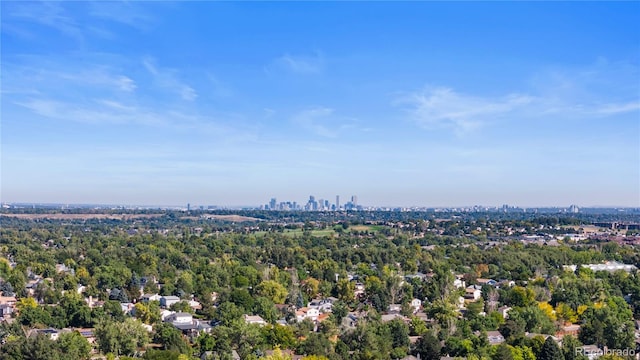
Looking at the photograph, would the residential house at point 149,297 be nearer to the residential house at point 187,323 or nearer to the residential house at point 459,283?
the residential house at point 187,323

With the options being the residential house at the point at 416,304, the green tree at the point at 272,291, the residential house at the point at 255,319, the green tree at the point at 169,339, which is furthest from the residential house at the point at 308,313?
the green tree at the point at 169,339

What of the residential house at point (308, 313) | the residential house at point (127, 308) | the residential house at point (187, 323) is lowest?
the residential house at point (308, 313)

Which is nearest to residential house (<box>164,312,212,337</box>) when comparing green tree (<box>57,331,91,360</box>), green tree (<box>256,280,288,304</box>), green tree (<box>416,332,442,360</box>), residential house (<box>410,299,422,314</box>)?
green tree (<box>256,280,288,304</box>)

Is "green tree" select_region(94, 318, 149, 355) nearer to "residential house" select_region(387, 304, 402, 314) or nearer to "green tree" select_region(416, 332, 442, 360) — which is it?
"green tree" select_region(416, 332, 442, 360)

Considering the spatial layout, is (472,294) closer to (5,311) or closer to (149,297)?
(149,297)

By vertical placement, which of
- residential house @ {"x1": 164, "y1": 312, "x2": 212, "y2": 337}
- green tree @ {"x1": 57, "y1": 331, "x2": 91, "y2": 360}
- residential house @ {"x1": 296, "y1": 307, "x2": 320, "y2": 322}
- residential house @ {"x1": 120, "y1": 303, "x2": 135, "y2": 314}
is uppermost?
green tree @ {"x1": 57, "y1": 331, "x2": 91, "y2": 360}

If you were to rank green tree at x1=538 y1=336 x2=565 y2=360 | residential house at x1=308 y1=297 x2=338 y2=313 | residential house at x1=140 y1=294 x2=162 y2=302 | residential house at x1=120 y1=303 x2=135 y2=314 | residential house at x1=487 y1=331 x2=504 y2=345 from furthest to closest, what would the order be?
1. residential house at x1=140 y1=294 x2=162 y2=302
2. residential house at x1=308 y1=297 x2=338 y2=313
3. residential house at x1=120 y1=303 x2=135 y2=314
4. residential house at x1=487 y1=331 x2=504 y2=345
5. green tree at x1=538 y1=336 x2=565 y2=360

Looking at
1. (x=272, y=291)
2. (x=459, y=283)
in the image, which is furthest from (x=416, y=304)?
(x=272, y=291)

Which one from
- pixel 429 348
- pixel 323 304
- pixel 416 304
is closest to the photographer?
pixel 429 348

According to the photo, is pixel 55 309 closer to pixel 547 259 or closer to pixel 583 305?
pixel 583 305

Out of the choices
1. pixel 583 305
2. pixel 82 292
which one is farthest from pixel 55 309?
pixel 583 305

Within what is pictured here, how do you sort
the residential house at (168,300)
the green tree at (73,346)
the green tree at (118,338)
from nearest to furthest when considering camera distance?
1. the green tree at (73,346)
2. the green tree at (118,338)
3. the residential house at (168,300)
